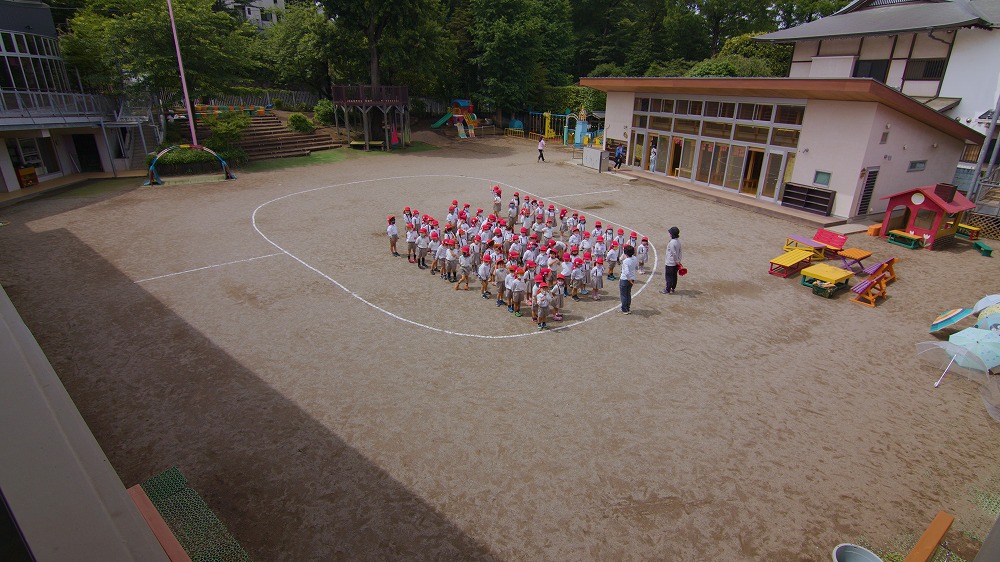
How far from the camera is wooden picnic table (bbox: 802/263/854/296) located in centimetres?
1323

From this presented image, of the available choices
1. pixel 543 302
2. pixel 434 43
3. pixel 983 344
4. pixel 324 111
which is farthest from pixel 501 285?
pixel 324 111

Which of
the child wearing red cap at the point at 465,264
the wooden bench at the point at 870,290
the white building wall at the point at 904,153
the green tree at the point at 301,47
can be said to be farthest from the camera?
the green tree at the point at 301,47

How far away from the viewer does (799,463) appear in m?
7.73

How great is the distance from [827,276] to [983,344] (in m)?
3.66

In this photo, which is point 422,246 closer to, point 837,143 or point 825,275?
point 825,275

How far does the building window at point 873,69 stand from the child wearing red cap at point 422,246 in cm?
2512

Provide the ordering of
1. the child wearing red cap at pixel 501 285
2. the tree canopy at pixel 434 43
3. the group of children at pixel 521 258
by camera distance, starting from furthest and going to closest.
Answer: the tree canopy at pixel 434 43 → the child wearing red cap at pixel 501 285 → the group of children at pixel 521 258

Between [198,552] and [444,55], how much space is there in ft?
129

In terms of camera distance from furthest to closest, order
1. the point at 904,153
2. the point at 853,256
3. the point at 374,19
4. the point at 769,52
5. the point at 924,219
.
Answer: the point at 769,52 → the point at 374,19 → the point at 904,153 → the point at 924,219 → the point at 853,256

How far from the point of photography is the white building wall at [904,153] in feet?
62.2

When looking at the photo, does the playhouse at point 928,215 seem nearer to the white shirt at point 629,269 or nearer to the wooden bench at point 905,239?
the wooden bench at point 905,239

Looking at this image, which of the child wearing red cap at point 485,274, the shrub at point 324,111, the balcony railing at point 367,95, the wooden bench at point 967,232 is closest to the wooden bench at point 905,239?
the wooden bench at point 967,232

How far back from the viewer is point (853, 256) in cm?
1462

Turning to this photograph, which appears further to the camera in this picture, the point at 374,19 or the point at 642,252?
the point at 374,19
